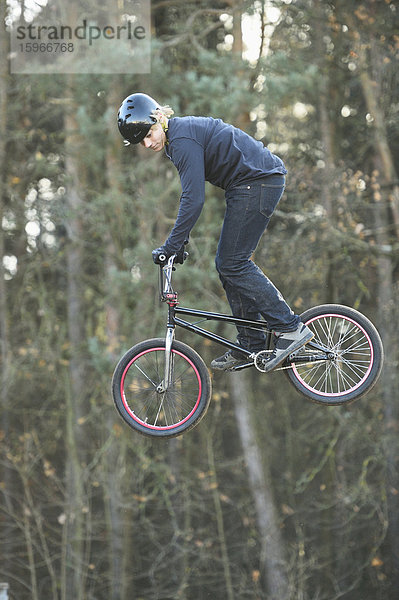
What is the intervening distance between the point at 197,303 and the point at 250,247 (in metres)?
5.95

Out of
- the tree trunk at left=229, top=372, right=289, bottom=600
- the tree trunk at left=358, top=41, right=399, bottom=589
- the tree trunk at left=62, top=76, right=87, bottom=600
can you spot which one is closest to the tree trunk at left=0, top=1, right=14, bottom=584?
the tree trunk at left=62, top=76, right=87, bottom=600

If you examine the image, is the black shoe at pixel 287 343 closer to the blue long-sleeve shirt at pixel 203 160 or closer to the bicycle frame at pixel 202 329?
the bicycle frame at pixel 202 329

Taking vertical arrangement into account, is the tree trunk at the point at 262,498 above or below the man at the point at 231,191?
below

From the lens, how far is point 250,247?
424 cm

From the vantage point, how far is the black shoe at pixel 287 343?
428 cm

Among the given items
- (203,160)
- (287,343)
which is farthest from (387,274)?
(203,160)

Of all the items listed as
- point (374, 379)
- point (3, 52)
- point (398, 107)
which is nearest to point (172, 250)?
point (374, 379)

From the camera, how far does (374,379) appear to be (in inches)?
176

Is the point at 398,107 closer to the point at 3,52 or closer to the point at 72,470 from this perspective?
the point at 3,52

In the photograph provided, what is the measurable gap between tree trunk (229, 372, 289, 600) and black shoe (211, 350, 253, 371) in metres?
7.23

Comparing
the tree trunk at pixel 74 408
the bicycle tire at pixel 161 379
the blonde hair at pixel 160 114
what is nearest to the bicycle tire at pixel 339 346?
the bicycle tire at pixel 161 379

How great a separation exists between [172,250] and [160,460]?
843cm

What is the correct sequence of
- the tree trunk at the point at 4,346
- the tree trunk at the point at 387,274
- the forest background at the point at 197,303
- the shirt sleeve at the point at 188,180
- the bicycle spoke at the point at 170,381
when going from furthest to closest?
the tree trunk at the point at 387,274
the forest background at the point at 197,303
the tree trunk at the point at 4,346
the bicycle spoke at the point at 170,381
the shirt sleeve at the point at 188,180

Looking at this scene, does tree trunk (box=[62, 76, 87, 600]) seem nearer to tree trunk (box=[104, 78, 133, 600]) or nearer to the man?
tree trunk (box=[104, 78, 133, 600])
